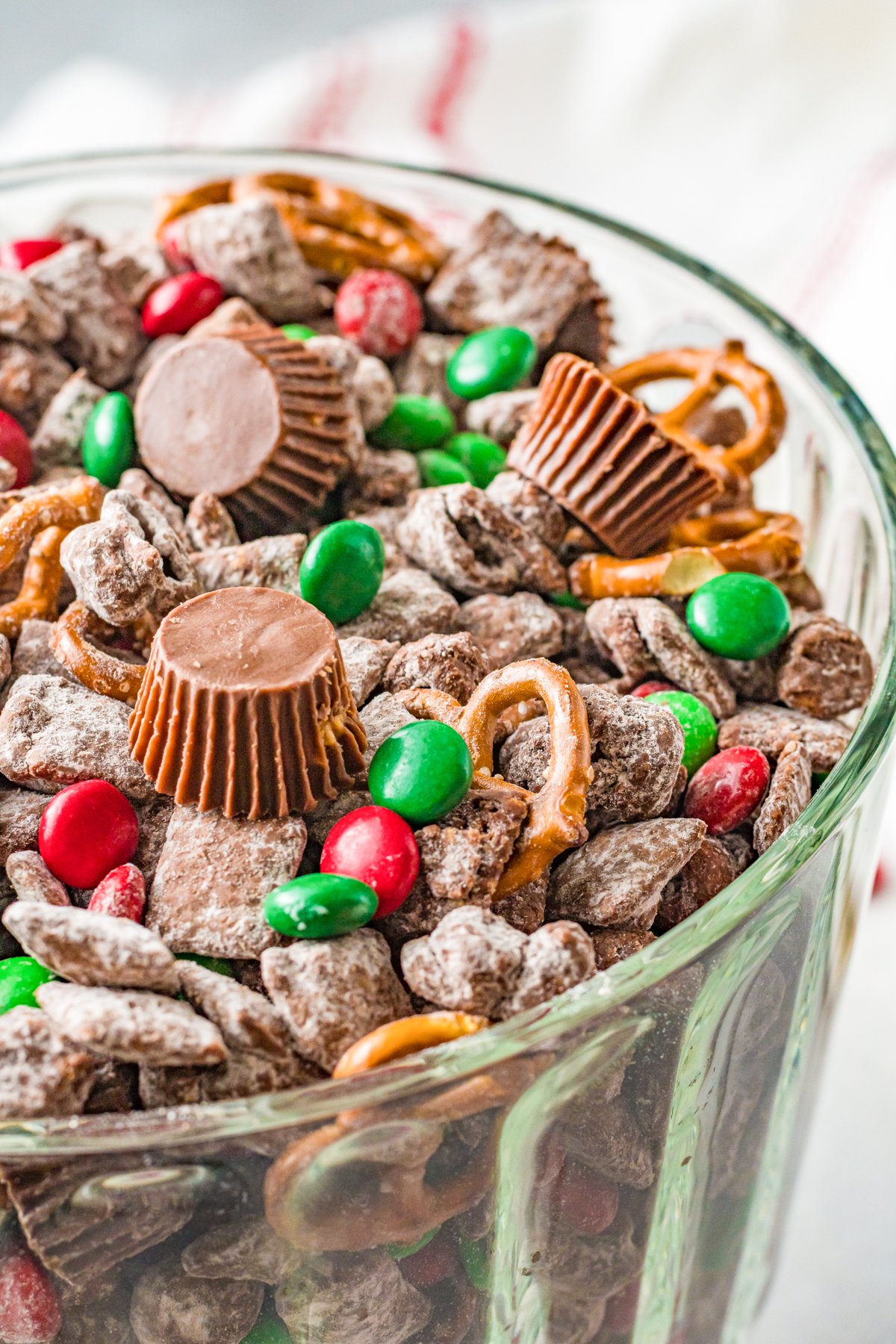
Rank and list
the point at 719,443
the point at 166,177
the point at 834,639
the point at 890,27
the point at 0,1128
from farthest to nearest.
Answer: the point at 890,27, the point at 166,177, the point at 719,443, the point at 834,639, the point at 0,1128

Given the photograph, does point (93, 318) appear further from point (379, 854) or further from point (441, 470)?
point (379, 854)

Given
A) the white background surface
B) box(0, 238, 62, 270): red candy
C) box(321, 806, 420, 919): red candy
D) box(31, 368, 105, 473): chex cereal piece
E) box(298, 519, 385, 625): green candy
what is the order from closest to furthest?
box(321, 806, 420, 919): red candy
box(298, 519, 385, 625): green candy
box(31, 368, 105, 473): chex cereal piece
box(0, 238, 62, 270): red candy
the white background surface

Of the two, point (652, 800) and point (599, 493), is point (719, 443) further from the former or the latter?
point (652, 800)

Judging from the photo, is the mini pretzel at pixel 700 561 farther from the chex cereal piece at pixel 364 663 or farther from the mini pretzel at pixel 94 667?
the mini pretzel at pixel 94 667

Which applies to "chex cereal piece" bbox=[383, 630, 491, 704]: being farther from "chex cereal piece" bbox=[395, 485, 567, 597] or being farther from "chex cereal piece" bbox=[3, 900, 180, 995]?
"chex cereal piece" bbox=[3, 900, 180, 995]

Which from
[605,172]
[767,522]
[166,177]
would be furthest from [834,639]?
[605,172]

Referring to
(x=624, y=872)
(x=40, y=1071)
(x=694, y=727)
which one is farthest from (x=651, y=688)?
(x=40, y=1071)

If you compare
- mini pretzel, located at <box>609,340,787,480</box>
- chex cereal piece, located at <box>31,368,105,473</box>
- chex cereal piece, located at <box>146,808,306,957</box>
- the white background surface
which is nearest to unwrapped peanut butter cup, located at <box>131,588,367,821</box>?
chex cereal piece, located at <box>146,808,306,957</box>
